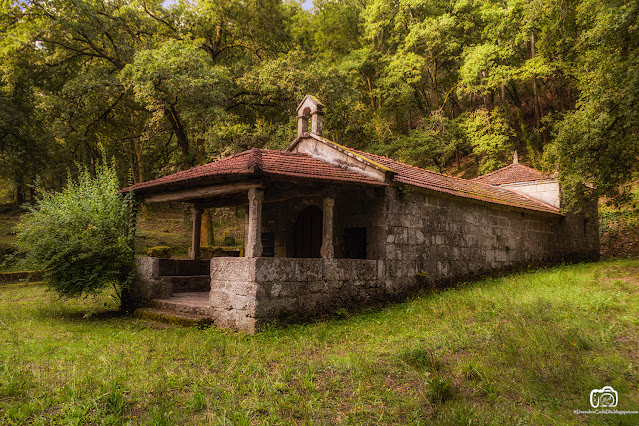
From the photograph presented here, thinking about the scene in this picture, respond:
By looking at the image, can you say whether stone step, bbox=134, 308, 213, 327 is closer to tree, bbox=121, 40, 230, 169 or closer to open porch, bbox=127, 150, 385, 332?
open porch, bbox=127, 150, 385, 332

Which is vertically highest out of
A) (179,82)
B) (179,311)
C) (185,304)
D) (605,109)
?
(179,82)

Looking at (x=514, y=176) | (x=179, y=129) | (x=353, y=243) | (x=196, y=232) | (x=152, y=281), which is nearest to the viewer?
(x=152, y=281)

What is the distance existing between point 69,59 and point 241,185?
49.5 ft

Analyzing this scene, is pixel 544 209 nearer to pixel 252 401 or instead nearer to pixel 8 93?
pixel 252 401

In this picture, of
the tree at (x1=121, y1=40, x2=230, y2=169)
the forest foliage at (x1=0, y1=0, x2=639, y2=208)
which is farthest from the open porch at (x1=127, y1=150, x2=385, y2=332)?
the tree at (x1=121, y1=40, x2=230, y2=169)

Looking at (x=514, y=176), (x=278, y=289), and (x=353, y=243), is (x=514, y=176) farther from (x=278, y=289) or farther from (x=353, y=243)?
(x=278, y=289)

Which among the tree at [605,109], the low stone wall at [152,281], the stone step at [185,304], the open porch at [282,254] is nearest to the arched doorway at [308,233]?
the open porch at [282,254]

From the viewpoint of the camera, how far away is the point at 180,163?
20.1m

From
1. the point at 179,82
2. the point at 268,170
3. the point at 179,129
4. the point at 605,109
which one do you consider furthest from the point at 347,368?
the point at 179,129

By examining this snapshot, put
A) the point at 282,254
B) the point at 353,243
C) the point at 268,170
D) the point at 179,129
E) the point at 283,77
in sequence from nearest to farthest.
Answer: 1. the point at 268,170
2. the point at 353,243
3. the point at 282,254
4. the point at 283,77
5. the point at 179,129

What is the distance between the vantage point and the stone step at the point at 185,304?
25.5 feet

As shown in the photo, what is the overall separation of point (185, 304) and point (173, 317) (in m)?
0.41

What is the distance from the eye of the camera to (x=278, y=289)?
283 inches

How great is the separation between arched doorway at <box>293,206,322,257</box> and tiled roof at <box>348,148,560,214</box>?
2.12m
